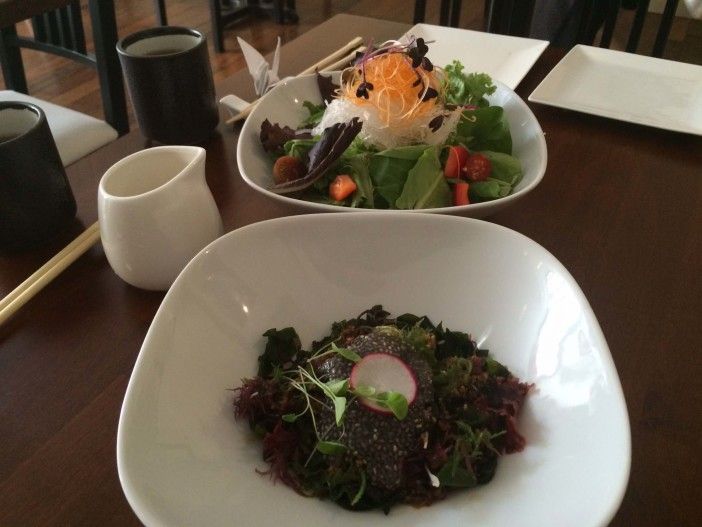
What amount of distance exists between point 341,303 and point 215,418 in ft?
0.65

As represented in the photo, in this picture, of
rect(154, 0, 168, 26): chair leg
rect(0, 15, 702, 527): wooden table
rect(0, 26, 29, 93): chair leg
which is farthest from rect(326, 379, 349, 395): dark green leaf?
rect(154, 0, 168, 26): chair leg

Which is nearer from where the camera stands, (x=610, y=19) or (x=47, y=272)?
(x=47, y=272)

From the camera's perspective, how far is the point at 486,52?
49.4 inches

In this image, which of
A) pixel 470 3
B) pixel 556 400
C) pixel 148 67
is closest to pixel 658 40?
pixel 148 67

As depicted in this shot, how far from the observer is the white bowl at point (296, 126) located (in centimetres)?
77

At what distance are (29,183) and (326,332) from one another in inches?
15.9

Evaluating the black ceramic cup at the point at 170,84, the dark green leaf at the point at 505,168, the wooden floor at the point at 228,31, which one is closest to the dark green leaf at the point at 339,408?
Result: the dark green leaf at the point at 505,168

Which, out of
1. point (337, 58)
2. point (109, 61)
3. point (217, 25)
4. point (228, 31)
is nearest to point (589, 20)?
point (337, 58)

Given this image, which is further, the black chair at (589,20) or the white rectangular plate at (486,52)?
the black chair at (589,20)

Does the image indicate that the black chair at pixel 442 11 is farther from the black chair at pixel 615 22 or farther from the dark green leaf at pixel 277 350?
the dark green leaf at pixel 277 350

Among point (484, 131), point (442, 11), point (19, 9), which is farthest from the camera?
point (442, 11)

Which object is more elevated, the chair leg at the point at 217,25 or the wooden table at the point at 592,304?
the wooden table at the point at 592,304

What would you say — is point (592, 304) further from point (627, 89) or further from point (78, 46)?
point (78, 46)

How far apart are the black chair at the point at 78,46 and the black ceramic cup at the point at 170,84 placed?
0.47 m
